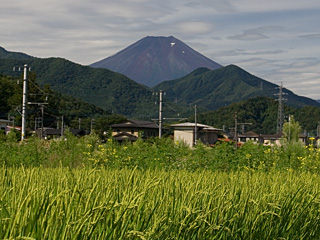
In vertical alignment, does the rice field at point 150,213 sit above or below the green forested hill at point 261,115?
below

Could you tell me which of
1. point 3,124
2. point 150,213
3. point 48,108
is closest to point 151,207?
point 150,213

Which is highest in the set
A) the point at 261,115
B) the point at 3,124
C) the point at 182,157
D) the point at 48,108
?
the point at 261,115

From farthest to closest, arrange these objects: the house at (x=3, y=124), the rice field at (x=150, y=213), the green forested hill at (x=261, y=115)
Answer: the green forested hill at (x=261, y=115), the house at (x=3, y=124), the rice field at (x=150, y=213)

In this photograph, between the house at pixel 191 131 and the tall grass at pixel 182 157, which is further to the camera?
the house at pixel 191 131

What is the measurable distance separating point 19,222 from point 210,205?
1.94 metres

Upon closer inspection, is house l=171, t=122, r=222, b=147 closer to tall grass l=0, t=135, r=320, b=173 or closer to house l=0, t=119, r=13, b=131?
house l=0, t=119, r=13, b=131

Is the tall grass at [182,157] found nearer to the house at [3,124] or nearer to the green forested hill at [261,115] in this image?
the house at [3,124]

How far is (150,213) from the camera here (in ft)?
11.9

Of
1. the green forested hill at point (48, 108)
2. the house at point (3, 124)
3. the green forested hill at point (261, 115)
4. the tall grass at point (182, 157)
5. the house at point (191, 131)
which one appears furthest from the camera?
the green forested hill at point (261, 115)

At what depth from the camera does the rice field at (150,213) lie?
2.95m

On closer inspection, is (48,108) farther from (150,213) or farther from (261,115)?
(150,213)

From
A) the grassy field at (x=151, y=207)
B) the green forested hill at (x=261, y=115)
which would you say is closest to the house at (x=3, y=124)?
the green forested hill at (x=261, y=115)

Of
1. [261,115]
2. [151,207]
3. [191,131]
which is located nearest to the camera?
[151,207]

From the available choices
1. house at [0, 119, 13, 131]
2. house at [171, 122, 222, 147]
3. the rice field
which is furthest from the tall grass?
house at [0, 119, 13, 131]
